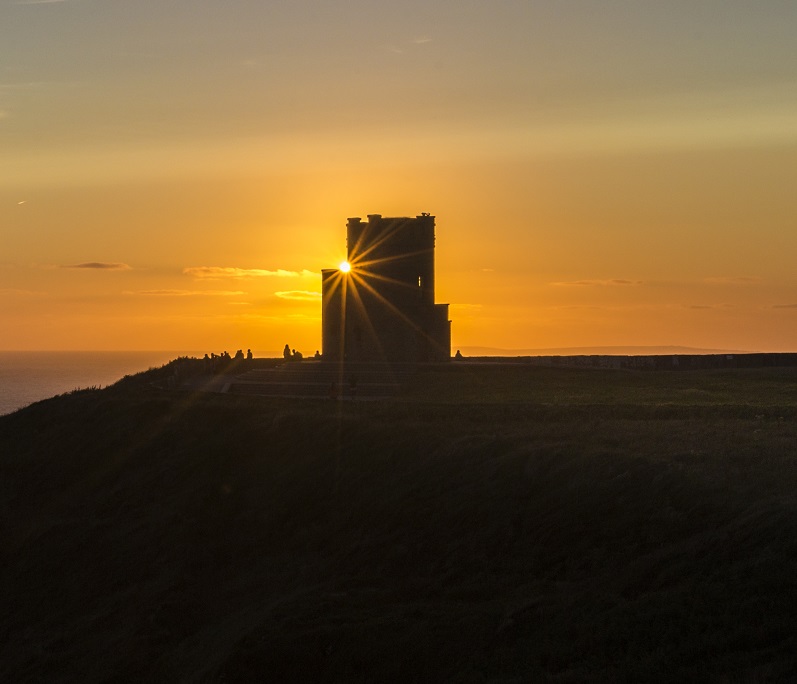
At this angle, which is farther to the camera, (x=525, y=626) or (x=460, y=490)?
(x=460, y=490)

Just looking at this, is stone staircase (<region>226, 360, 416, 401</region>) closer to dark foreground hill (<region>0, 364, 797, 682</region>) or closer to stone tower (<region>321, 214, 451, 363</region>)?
stone tower (<region>321, 214, 451, 363</region>)

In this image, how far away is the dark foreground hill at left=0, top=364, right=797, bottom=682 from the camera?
14141mm

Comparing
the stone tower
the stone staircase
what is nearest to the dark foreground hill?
the stone staircase

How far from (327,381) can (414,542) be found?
22.2 metres

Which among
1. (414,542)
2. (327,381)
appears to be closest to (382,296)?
(327,381)

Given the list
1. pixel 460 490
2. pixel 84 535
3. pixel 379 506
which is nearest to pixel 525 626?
pixel 460 490

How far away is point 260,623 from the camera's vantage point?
56.0 feet

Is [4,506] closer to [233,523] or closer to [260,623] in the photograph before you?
[233,523]

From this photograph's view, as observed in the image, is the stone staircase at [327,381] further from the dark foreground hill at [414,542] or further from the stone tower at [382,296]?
the dark foreground hill at [414,542]

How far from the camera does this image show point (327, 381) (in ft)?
137

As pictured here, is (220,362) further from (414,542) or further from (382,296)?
(414,542)

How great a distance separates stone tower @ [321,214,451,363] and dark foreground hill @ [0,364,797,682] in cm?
1337

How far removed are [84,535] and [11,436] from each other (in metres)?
14.0

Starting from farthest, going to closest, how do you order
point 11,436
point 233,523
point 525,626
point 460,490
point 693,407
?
point 11,436
point 693,407
point 233,523
point 460,490
point 525,626
